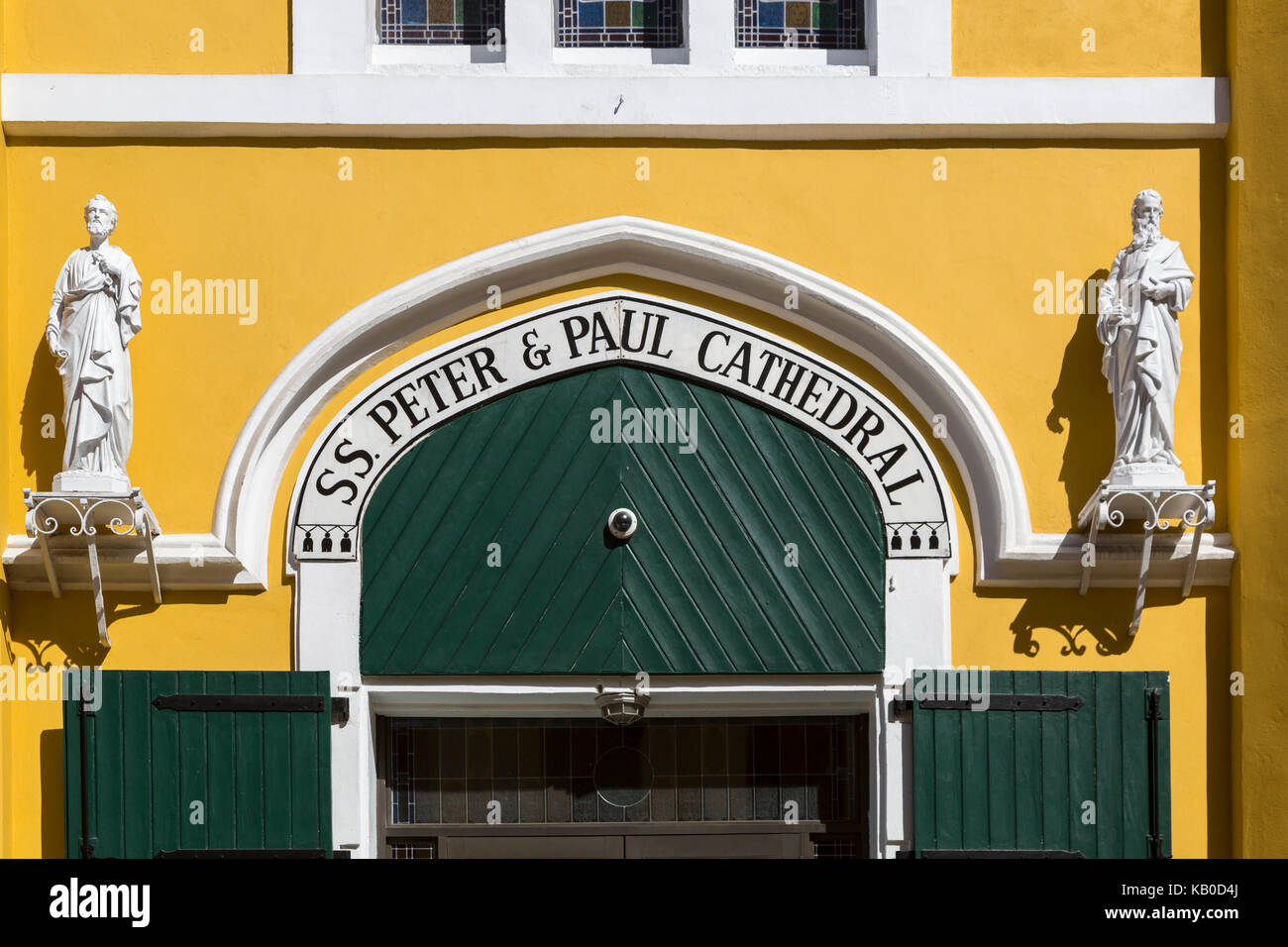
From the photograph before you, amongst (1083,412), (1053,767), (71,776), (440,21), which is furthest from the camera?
(440,21)

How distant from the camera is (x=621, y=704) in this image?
34.3 ft

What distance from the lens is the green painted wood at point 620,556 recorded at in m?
10.5

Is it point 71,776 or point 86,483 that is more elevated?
point 86,483

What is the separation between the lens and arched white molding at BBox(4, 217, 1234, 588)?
1050cm

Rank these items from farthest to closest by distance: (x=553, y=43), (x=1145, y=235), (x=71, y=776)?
(x=553, y=43), (x=1145, y=235), (x=71, y=776)

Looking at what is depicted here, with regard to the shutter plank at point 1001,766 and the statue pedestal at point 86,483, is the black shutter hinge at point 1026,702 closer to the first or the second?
the shutter plank at point 1001,766

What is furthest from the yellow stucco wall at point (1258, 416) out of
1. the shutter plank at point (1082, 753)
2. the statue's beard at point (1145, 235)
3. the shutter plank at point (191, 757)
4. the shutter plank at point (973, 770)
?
the shutter plank at point (191, 757)

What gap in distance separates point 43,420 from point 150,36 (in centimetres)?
215

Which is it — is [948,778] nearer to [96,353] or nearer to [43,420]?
[96,353]

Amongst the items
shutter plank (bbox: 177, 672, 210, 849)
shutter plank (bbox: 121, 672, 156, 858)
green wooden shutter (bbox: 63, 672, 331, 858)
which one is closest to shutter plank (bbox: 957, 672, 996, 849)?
green wooden shutter (bbox: 63, 672, 331, 858)

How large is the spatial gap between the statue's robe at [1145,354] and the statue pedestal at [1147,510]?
0.16 meters

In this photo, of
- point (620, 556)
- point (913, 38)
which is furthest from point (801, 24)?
point (620, 556)

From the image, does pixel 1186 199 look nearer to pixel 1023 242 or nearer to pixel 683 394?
pixel 1023 242

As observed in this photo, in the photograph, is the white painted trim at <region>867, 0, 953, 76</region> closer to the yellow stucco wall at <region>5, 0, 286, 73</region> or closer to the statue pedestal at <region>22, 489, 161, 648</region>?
the yellow stucco wall at <region>5, 0, 286, 73</region>
